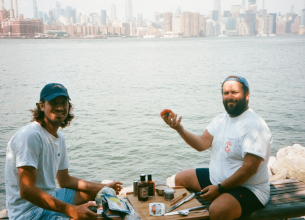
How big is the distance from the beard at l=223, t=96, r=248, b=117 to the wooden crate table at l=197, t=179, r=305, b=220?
1.11 meters

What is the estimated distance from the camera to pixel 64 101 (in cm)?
327

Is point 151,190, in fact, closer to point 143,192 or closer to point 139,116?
point 143,192

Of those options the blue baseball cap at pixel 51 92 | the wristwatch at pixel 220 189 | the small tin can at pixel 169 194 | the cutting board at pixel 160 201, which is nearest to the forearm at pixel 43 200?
the cutting board at pixel 160 201

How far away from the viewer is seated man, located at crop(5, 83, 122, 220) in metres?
2.84

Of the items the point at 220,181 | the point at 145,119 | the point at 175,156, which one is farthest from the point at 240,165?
the point at 145,119

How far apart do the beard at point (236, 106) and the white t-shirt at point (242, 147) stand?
6cm

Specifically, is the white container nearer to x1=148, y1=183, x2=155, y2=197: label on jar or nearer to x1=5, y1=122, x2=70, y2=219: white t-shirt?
x1=148, y1=183, x2=155, y2=197: label on jar

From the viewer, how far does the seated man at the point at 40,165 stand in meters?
2.84

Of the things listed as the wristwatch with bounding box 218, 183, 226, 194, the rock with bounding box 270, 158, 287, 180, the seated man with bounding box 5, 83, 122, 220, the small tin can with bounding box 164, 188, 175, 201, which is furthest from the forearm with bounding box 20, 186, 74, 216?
the rock with bounding box 270, 158, 287, 180

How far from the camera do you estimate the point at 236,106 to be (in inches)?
139

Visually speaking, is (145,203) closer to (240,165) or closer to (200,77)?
(240,165)

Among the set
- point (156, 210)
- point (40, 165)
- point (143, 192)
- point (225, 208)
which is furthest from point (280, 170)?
point (40, 165)

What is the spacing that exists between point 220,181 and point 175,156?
259 inches

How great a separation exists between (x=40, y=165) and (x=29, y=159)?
8.8 inches
